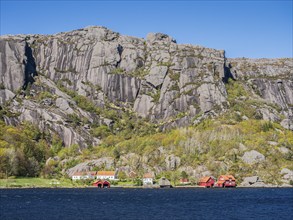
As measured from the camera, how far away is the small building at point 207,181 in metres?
193

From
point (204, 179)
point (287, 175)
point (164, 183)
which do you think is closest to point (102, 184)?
point (164, 183)

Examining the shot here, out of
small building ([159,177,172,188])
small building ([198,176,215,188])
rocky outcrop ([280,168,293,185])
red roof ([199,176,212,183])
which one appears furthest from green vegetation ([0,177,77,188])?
rocky outcrop ([280,168,293,185])

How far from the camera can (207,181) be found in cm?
Answer: 19325

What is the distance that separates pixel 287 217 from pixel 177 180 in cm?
11381

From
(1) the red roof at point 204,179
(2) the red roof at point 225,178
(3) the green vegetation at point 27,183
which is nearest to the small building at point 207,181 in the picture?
(1) the red roof at point 204,179

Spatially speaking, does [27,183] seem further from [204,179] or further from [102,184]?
[204,179]

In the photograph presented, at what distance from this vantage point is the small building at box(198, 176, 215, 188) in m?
193

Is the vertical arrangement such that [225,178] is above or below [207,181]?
above

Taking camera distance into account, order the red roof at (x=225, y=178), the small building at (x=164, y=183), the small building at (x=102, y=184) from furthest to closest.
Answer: the small building at (x=164, y=183) → the small building at (x=102, y=184) → the red roof at (x=225, y=178)

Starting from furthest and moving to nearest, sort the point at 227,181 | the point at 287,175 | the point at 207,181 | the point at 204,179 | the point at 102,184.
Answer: the point at 287,175
the point at 102,184
the point at 204,179
the point at 207,181
the point at 227,181

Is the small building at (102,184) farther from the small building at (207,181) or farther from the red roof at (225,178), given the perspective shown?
the red roof at (225,178)

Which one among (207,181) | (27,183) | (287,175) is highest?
(287,175)

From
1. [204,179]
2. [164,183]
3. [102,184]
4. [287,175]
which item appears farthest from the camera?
[287,175]

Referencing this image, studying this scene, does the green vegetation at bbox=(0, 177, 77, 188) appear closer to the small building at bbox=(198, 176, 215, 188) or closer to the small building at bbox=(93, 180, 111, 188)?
the small building at bbox=(93, 180, 111, 188)
